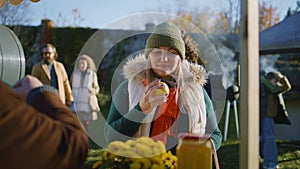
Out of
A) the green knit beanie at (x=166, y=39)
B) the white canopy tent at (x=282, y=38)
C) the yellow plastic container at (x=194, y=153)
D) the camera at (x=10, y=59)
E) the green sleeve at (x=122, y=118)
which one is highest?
the white canopy tent at (x=282, y=38)

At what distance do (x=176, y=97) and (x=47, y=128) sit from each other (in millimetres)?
907

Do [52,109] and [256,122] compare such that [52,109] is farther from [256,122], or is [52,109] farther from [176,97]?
[176,97]

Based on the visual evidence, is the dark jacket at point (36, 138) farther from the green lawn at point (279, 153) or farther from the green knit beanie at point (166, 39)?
the green lawn at point (279, 153)

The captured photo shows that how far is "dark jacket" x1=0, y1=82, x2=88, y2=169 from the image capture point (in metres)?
0.77

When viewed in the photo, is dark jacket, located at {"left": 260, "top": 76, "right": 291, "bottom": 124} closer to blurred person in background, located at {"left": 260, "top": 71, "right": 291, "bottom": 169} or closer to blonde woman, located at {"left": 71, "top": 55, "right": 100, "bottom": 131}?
blurred person in background, located at {"left": 260, "top": 71, "right": 291, "bottom": 169}

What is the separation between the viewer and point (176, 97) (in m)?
1.67

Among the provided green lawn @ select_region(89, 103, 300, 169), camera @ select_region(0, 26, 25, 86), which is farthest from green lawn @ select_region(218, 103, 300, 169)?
camera @ select_region(0, 26, 25, 86)

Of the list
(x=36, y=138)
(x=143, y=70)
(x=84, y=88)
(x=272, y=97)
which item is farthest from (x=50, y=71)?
(x=36, y=138)

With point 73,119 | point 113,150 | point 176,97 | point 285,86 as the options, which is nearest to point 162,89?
point 176,97

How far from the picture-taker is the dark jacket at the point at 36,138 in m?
0.77

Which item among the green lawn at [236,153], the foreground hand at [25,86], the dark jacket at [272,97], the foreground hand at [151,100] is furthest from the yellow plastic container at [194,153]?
the dark jacket at [272,97]

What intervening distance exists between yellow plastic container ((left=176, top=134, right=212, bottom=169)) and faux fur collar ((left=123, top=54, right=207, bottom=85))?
1.98 feet

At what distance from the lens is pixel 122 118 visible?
1.58 m

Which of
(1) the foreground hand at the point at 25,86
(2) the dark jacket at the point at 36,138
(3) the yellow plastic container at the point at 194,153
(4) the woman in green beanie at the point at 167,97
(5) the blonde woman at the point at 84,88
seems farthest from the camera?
(5) the blonde woman at the point at 84,88
